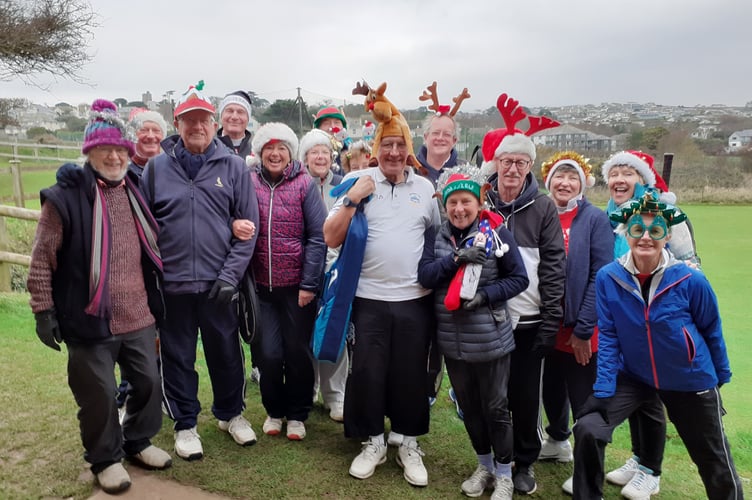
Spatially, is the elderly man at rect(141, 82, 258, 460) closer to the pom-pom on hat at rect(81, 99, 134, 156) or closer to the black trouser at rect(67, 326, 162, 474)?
the black trouser at rect(67, 326, 162, 474)

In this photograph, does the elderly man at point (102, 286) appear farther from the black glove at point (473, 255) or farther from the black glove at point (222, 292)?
the black glove at point (473, 255)

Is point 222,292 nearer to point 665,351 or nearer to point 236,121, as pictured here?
point 236,121

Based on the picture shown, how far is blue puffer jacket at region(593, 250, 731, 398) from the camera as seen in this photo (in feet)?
8.39

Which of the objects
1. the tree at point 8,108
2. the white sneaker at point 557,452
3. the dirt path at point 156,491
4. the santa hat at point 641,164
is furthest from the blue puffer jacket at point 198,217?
the tree at point 8,108

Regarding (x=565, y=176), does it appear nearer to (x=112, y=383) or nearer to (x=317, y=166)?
(x=317, y=166)

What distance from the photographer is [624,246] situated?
3289 millimetres

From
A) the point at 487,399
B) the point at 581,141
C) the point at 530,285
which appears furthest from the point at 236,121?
the point at 581,141

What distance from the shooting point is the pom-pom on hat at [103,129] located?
9.29ft

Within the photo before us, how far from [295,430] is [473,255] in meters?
1.84

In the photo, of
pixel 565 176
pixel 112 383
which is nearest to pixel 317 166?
pixel 565 176

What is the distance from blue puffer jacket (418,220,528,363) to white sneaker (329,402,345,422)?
135 cm

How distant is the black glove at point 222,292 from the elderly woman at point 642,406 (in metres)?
2.35

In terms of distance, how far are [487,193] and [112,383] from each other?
7.85ft

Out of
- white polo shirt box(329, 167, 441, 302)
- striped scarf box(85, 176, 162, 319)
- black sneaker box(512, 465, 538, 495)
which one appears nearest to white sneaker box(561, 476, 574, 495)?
black sneaker box(512, 465, 538, 495)
